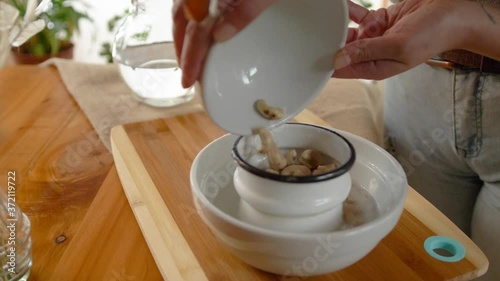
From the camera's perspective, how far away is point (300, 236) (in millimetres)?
456

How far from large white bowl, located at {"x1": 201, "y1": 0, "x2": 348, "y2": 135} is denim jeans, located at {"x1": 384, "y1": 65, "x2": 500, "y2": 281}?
0.25 metres

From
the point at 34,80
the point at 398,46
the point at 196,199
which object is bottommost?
the point at 34,80

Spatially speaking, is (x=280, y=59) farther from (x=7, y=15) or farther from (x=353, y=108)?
(x=353, y=108)

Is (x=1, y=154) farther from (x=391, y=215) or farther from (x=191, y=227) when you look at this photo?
(x=391, y=215)

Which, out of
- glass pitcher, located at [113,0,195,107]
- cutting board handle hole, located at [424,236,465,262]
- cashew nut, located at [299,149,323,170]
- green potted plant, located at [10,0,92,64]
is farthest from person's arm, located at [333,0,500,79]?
green potted plant, located at [10,0,92,64]

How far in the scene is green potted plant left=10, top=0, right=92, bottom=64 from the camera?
1.66m

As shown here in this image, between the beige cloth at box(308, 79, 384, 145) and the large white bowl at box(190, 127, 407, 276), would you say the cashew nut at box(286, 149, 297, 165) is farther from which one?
the beige cloth at box(308, 79, 384, 145)

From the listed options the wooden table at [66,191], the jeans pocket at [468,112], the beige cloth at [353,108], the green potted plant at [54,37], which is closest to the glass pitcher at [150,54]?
the wooden table at [66,191]

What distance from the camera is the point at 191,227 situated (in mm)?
618

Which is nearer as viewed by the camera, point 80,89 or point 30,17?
point 30,17

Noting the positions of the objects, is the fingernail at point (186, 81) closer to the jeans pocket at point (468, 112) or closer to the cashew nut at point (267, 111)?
the cashew nut at point (267, 111)

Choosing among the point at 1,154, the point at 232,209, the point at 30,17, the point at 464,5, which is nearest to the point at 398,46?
the point at 464,5

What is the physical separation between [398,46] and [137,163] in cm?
41

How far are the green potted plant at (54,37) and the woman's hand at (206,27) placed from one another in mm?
1275
